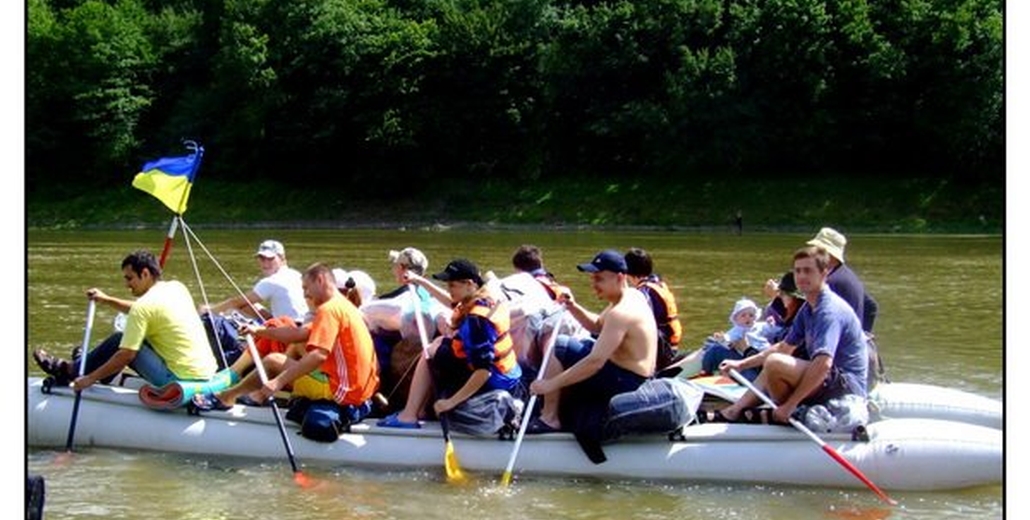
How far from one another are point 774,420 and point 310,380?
3.23 metres

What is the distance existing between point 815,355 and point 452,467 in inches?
101

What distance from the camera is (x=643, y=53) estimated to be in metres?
50.1

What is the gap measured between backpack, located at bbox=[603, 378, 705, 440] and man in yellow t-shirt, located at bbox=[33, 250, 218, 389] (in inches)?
124

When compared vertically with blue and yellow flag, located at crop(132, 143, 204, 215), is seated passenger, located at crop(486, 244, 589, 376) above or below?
below

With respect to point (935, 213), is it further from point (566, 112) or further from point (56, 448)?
point (56, 448)

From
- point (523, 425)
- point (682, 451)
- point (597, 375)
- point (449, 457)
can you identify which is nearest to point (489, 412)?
point (523, 425)

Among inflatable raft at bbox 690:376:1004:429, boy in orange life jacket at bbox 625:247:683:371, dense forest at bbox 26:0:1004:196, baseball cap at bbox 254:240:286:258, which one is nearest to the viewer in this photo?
inflatable raft at bbox 690:376:1004:429

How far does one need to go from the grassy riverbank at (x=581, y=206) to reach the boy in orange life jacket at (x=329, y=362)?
33.5 m

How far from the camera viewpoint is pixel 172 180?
11406 millimetres

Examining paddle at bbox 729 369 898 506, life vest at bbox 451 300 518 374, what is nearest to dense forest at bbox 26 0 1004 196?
paddle at bbox 729 369 898 506

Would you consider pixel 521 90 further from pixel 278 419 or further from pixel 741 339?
pixel 278 419

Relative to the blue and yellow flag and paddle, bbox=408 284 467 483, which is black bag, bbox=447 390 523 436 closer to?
paddle, bbox=408 284 467 483

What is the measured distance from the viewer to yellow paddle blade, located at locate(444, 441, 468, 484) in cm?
896
